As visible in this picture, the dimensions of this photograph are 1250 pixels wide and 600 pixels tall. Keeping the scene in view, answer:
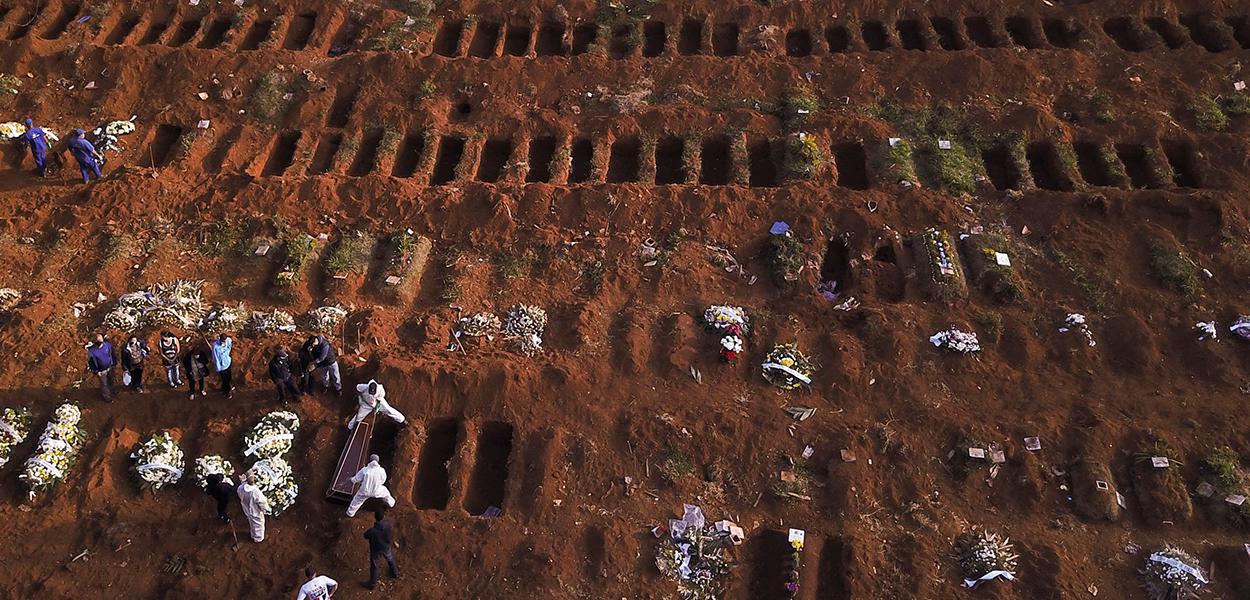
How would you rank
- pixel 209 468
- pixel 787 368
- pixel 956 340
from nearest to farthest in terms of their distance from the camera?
pixel 209 468
pixel 787 368
pixel 956 340

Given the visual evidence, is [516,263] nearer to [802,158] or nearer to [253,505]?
[253,505]

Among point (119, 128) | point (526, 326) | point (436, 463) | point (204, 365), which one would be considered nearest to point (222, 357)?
point (204, 365)

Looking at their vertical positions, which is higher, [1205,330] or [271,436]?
[1205,330]

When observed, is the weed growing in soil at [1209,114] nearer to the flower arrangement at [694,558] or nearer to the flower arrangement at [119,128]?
the flower arrangement at [694,558]

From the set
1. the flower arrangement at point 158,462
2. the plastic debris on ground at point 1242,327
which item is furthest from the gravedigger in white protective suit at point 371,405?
the plastic debris on ground at point 1242,327

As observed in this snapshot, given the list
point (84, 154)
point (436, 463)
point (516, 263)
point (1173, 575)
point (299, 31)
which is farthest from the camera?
point (299, 31)

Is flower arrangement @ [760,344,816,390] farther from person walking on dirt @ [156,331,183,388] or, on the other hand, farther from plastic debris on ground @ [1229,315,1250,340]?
person walking on dirt @ [156,331,183,388]

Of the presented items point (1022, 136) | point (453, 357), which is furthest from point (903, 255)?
point (453, 357)

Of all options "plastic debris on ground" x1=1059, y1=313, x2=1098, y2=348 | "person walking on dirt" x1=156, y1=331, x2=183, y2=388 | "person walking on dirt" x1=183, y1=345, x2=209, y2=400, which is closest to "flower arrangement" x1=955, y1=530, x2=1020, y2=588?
"plastic debris on ground" x1=1059, y1=313, x2=1098, y2=348
